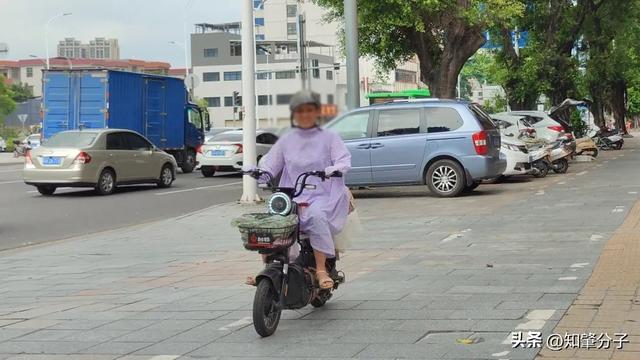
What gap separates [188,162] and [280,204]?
2363 cm

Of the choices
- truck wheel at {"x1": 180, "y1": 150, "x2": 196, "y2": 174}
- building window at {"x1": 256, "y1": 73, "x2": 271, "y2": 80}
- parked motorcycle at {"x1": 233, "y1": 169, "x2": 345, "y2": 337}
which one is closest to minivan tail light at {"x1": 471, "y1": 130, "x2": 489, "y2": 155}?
parked motorcycle at {"x1": 233, "y1": 169, "x2": 345, "y2": 337}

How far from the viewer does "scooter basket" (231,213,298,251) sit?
209 inches

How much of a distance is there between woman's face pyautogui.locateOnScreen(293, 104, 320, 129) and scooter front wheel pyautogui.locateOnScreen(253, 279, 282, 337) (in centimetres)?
126

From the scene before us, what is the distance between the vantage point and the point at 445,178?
1514 centimetres

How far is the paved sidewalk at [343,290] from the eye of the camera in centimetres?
529

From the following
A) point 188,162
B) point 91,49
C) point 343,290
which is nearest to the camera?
point 343,290

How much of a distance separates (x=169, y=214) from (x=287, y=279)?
32.2 ft

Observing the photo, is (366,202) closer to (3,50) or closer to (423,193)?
(423,193)

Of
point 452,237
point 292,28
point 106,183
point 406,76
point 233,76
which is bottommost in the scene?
point 452,237

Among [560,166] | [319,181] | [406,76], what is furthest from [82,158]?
[406,76]

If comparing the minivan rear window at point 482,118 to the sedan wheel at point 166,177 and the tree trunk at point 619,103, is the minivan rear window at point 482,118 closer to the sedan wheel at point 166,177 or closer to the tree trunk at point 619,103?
the sedan wheel at point 166,177

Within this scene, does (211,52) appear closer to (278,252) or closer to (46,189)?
(278,252)

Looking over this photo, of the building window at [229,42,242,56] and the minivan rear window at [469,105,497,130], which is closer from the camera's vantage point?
the building window at [229,42,242,56]

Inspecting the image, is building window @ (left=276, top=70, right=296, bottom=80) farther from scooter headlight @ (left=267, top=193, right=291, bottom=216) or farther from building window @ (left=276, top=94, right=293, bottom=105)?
scooter headlight @ (left=267, top=193, right=291, bottom=216)
